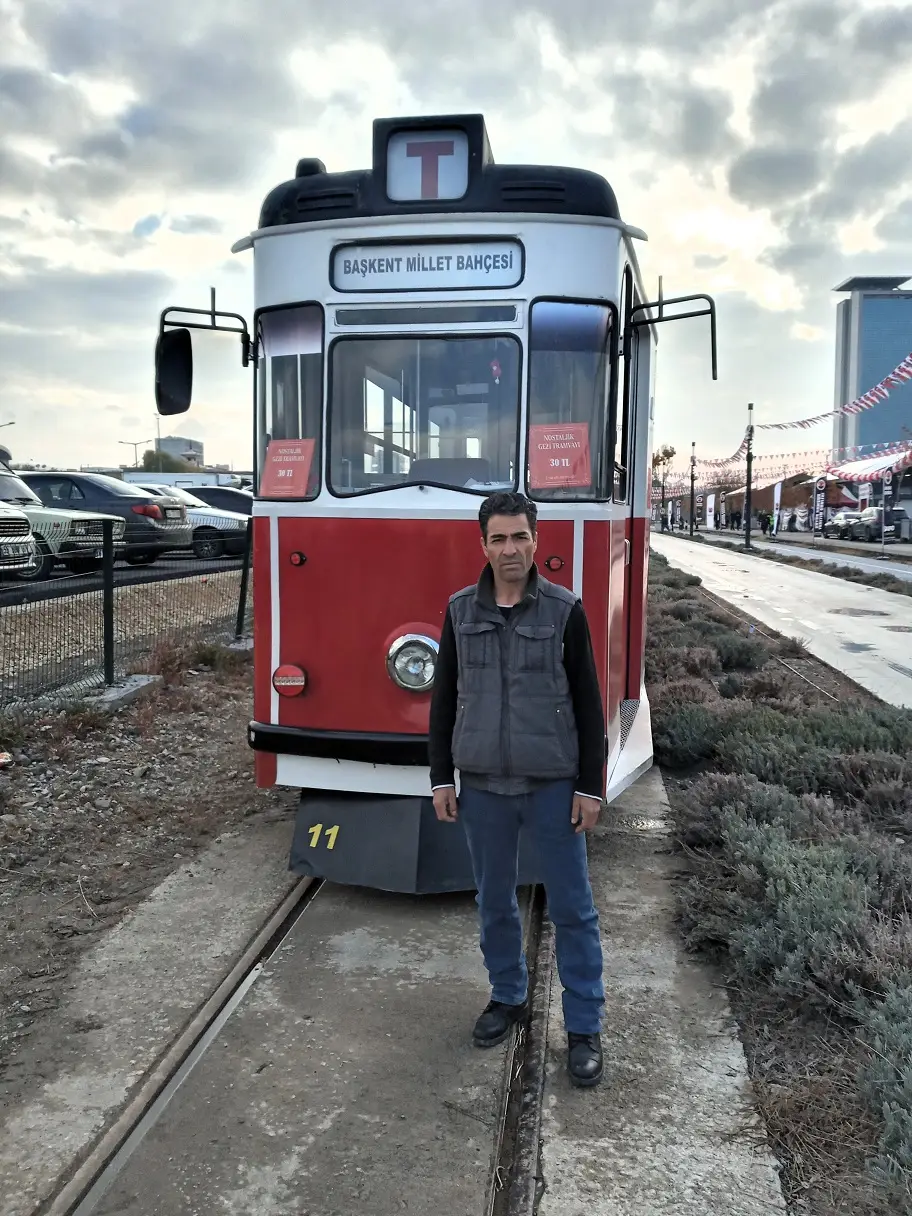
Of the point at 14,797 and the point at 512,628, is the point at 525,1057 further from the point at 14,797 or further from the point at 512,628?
the point at 14,797

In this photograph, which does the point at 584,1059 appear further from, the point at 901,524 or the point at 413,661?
the point at 901,524

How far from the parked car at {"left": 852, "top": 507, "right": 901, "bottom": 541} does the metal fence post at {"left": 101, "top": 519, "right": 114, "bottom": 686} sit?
4073 cm

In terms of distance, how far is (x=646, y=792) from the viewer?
20.7ft

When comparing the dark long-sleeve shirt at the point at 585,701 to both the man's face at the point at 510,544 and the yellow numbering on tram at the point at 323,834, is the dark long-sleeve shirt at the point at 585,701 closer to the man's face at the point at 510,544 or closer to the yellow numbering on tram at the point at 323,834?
the man's face at the point at 510,544

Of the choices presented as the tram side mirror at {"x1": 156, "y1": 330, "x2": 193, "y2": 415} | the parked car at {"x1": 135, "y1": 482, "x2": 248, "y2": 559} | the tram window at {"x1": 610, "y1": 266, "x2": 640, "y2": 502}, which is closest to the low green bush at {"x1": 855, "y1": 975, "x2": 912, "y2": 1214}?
the tram window at {"x1": 610, "y1": 266, "x2": 640, "y2": 502}

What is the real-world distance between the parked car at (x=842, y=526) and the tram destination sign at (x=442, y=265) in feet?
151

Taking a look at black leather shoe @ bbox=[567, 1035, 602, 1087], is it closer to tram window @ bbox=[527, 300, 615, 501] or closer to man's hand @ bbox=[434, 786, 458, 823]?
man's hand @ bbox=[434, 786, 458, 823]

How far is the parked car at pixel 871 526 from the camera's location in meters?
43.5

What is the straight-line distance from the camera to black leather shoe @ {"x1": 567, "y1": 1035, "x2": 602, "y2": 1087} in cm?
308

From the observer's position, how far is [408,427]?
173 inches

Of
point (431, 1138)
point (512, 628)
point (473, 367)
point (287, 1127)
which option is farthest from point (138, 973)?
point (473, 367)

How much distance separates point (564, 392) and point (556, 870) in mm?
2163

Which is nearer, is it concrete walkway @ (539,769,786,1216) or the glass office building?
concrete walkway @ (539,769,786,1216)

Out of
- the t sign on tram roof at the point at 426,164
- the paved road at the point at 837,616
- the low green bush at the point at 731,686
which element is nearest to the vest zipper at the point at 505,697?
Result: the t sign on tram roof at the point at 426,164
